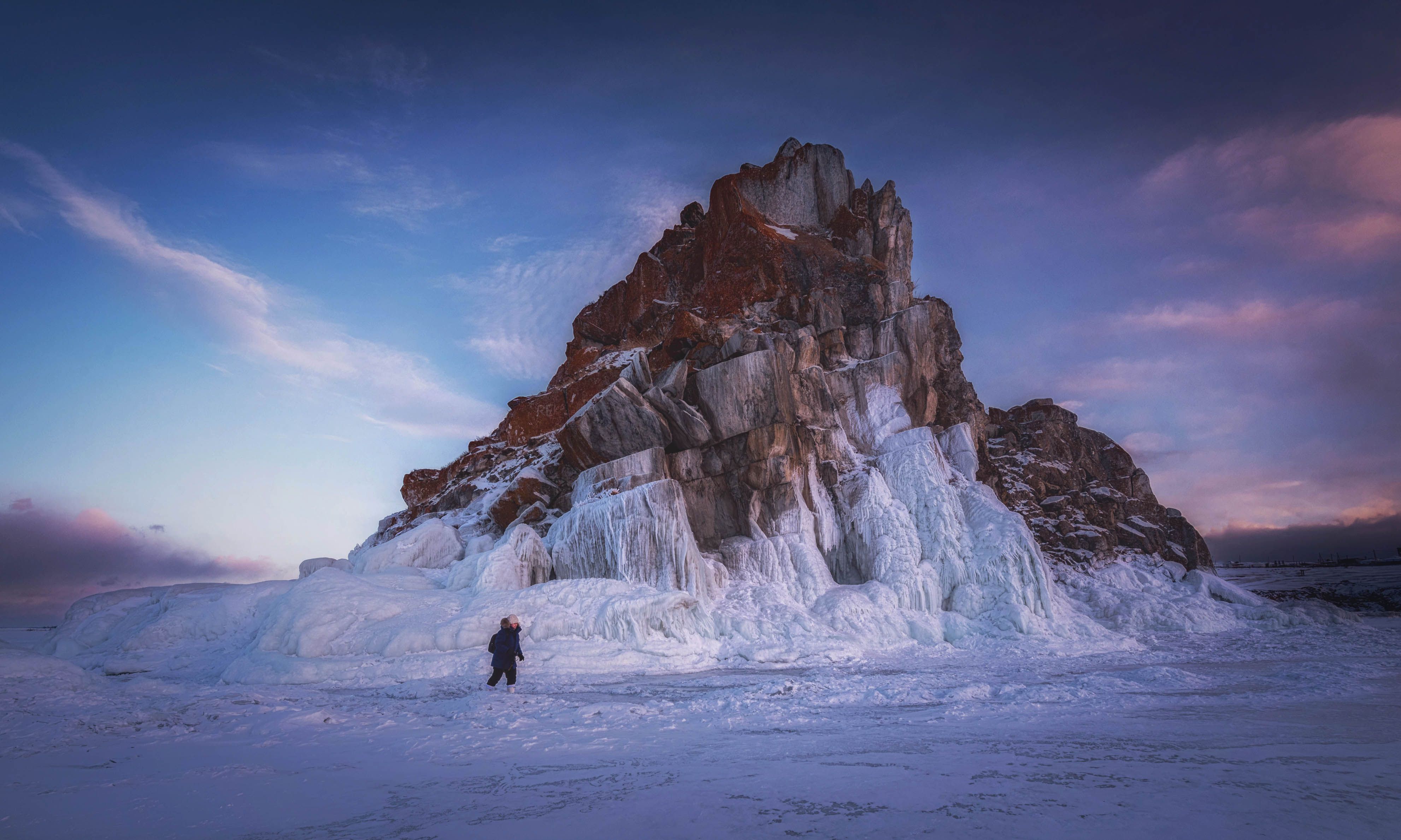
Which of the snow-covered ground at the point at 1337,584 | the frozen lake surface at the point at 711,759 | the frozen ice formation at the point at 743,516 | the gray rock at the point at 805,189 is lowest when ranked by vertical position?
the snow-covered ground at the point at 1337,584

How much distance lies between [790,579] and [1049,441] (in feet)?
71.9

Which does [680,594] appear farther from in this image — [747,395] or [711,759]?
[711,759]

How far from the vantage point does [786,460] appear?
2353 cm

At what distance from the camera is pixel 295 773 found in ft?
17.6

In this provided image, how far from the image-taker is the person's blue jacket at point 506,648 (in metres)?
10.9

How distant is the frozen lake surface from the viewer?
3.92 metres

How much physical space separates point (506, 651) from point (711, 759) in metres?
6.39

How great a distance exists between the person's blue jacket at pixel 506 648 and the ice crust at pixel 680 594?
6.89ft

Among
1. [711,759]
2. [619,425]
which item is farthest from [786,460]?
[711,759]

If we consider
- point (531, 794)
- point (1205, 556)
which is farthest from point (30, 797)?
point (1205, 556)

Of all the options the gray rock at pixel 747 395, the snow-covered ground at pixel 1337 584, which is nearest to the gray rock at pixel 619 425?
the gray rock at pixel 747 395

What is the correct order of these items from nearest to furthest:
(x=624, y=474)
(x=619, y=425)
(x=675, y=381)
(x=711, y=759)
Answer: (x=711, y=759)
(x=624, y=474)
(x=619, y=425)
(x=675, y=381)

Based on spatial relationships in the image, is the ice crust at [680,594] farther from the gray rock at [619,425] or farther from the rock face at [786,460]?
the gray rock at [619,425]

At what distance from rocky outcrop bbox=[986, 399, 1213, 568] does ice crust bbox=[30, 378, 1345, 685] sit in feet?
7.50
